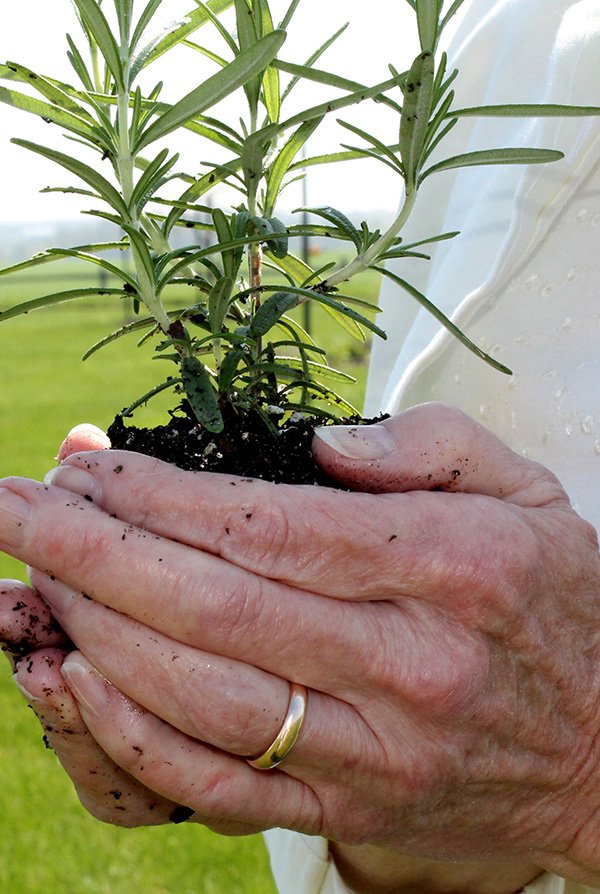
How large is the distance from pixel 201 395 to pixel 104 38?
1.09ft

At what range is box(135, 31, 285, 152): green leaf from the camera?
28.6 inches

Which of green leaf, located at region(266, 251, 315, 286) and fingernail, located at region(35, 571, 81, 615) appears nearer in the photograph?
fingernail, located at region(35, 571, 81, 615)

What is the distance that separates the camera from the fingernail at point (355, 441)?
0.84m

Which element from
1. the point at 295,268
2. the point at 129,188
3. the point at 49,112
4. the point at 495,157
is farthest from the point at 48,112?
the point at 495,157

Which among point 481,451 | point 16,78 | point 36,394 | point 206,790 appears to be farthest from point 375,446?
point 36,394

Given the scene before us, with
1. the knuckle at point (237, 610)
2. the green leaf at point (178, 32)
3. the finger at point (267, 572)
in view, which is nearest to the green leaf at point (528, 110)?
the green leaf at point (178, 32)

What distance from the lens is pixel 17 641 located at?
2.75ft

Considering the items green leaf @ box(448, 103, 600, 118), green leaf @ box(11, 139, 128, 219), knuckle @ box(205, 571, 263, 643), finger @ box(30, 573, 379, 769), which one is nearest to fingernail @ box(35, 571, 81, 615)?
finger @ box(30, 573, 379, 769)

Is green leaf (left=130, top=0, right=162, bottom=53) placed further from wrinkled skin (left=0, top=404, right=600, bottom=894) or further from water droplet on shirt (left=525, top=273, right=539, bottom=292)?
water droplet on shirt (left=525, top=273, right=539, bottom=292)

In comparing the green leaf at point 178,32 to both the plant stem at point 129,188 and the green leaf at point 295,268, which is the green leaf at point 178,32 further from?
the green leaf at point 295,268

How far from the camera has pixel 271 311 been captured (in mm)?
847

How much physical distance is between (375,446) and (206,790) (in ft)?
1.18

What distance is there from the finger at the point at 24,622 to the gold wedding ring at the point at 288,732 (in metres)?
0.23

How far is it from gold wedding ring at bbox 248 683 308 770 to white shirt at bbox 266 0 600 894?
1.77 ft
